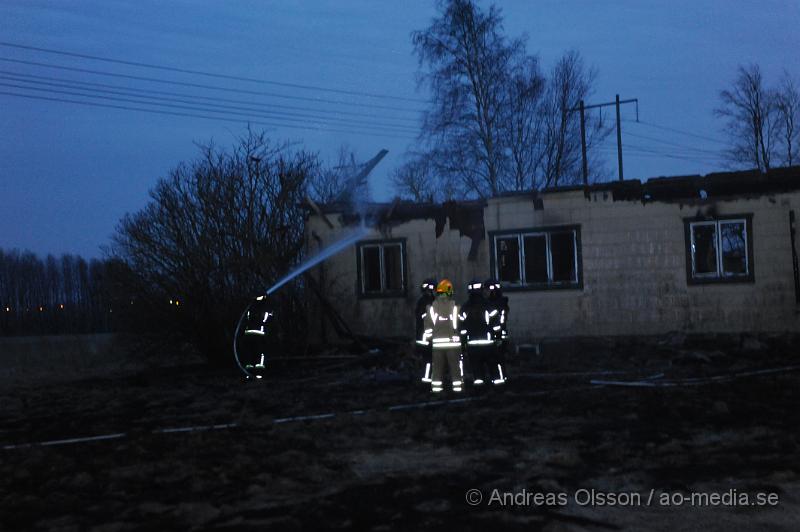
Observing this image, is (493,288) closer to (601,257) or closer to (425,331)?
(425,331)

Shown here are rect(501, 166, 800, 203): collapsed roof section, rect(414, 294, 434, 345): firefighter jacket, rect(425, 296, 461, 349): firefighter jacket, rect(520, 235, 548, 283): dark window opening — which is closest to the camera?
rect(425, 296, 461, 349): firefighter jacket

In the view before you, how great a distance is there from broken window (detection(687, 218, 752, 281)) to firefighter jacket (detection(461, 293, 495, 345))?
22.7ft

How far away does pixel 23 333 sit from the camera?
53438 mm

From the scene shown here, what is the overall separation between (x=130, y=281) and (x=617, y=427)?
43.1ft

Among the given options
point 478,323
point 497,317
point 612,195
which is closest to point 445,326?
point 478,323

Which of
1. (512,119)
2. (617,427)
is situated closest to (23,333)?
(512,119)

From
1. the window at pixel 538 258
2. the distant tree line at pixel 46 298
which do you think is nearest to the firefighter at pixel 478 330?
the window at pixel 538 258

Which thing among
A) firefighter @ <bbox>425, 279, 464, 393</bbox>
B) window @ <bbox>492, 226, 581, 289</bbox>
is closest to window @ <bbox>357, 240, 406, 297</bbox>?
window @ <bbox>492, 226, 581, 289</bbox>

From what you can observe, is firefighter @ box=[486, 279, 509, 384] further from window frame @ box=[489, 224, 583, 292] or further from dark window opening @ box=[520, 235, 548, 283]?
dark window opening @ box=[520, 235, 548, 283]

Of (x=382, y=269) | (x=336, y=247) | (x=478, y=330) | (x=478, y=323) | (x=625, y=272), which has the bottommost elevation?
(x=478, y=330)

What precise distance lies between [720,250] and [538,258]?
11.9 ft

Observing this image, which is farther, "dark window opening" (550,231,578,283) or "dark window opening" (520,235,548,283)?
"dark window opening" (520,235,548,283)

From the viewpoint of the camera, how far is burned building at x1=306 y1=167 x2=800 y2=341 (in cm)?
1756

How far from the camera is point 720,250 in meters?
17.9
